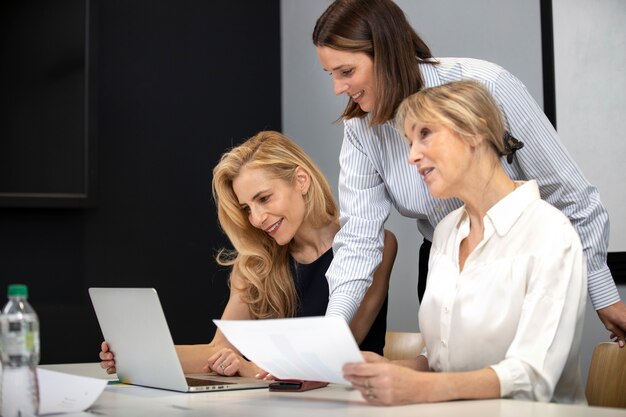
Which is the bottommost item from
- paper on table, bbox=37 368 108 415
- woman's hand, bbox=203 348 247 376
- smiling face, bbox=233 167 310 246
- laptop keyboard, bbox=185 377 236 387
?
woman's hand, bbox=203 348 247 376

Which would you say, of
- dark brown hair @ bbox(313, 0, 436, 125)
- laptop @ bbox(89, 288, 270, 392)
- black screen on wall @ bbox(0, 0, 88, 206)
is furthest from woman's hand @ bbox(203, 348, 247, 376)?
black screen on wall @ bbox(0, 0, 88, 206)

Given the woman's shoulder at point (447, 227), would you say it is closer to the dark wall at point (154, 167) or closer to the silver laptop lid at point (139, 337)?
the silver laptop lid at point (139, 337)

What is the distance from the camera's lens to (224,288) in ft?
14.2

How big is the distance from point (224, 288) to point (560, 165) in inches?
94.6

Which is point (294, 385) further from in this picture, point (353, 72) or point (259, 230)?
point (259, 230)

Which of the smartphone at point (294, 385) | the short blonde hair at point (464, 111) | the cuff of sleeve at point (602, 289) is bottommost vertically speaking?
the smartphone at point (294, 385)

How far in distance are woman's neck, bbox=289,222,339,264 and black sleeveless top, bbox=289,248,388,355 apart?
1.0 inches

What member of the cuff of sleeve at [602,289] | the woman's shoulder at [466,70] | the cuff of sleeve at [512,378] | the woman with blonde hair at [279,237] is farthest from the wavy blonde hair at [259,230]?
the cuff of sleeve at [512,378]

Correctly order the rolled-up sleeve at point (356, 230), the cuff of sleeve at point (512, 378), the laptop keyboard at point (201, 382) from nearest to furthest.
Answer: the cuff of sleeve at point (512, 378) < the laptop keyboard at point (201, 382) < the rolled-up sleeve at point (356, 230)

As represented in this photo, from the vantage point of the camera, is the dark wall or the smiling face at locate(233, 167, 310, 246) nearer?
the smiling face at locate(233, 167, 310, 246)

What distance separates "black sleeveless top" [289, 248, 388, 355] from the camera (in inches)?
104

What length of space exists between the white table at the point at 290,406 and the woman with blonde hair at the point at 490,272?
10 cm

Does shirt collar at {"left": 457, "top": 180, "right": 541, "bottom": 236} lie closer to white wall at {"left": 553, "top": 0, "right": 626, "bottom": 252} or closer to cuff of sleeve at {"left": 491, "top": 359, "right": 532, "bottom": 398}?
cuff of sleeve at {"left": 491, "top": 359, "right": 532, "bottom": 398}

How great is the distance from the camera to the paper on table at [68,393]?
1.65 meters
